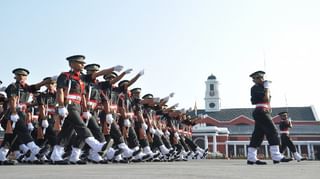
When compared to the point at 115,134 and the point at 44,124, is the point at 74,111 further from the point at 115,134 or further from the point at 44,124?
the point at 44,124

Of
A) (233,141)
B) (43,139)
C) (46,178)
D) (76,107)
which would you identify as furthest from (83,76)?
(233,141)

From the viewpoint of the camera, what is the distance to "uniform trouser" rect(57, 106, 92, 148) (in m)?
7.64

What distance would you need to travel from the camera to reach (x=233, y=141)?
2357 inches

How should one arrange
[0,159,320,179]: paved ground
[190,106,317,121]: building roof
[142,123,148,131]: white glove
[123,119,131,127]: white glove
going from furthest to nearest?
1. [190,106,317,121]: building roof
2. [142,123,148,131]: white glove
3. [123,119,131,127]: white glove
4. [0,159,320,179]: paved ground

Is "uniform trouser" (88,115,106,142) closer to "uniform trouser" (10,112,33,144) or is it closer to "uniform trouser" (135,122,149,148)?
"uniform trouser" (10,112,33,144)

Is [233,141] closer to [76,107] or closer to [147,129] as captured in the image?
[147,129]

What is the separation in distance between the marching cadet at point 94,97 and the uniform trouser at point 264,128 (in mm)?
3214

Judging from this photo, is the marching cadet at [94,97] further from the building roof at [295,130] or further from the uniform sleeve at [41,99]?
the building roof at [295,130]

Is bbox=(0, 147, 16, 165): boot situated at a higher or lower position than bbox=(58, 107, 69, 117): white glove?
lower

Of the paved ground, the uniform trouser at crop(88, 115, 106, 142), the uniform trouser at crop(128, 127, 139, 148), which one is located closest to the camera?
the paved ground

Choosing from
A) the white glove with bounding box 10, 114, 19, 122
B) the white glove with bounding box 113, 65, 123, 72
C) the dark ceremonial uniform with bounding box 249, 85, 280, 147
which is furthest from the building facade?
the white glove with bounding box 113, 65, 123, 72

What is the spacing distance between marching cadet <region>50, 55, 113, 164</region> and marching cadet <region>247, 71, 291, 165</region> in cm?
318

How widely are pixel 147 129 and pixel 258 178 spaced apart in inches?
344

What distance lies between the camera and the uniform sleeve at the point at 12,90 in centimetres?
915
